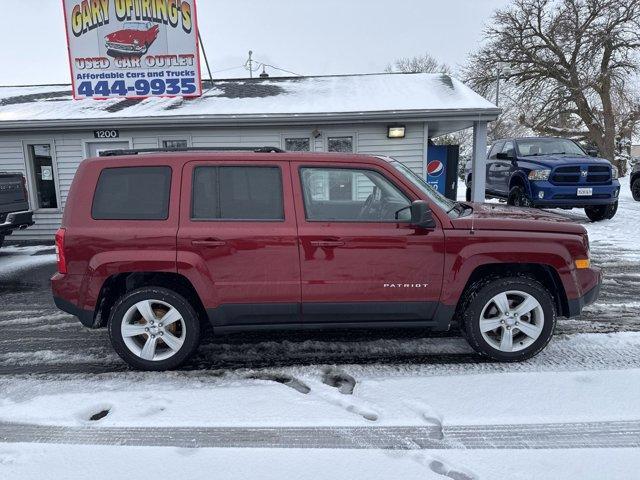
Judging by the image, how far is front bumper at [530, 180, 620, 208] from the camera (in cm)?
966

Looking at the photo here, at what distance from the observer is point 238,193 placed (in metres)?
3.49

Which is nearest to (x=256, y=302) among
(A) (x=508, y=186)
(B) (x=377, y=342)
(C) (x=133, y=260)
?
(C) (x=133, y=260)

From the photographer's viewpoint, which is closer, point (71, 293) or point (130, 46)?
point (71, 293)

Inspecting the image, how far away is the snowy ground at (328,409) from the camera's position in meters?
2.44

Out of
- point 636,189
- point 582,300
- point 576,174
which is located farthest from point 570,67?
point 582,300

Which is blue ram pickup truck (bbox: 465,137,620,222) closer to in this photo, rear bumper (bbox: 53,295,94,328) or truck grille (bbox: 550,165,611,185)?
truck grille (bbox: 550,165,611,185)

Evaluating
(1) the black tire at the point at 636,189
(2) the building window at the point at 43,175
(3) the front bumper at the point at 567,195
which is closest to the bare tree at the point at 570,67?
(1) the black tire at the point at 636,189

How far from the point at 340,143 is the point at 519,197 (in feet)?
15.0

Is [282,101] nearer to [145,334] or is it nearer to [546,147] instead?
[546,147]

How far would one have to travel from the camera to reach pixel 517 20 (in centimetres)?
2738

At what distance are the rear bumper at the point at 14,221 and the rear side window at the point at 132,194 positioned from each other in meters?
5.12

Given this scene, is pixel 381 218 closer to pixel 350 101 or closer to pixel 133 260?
pixel 133 260

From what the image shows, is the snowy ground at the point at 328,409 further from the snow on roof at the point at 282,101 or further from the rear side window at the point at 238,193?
the snow on roof at the point at 282,101

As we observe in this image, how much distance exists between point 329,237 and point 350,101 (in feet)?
22.8
